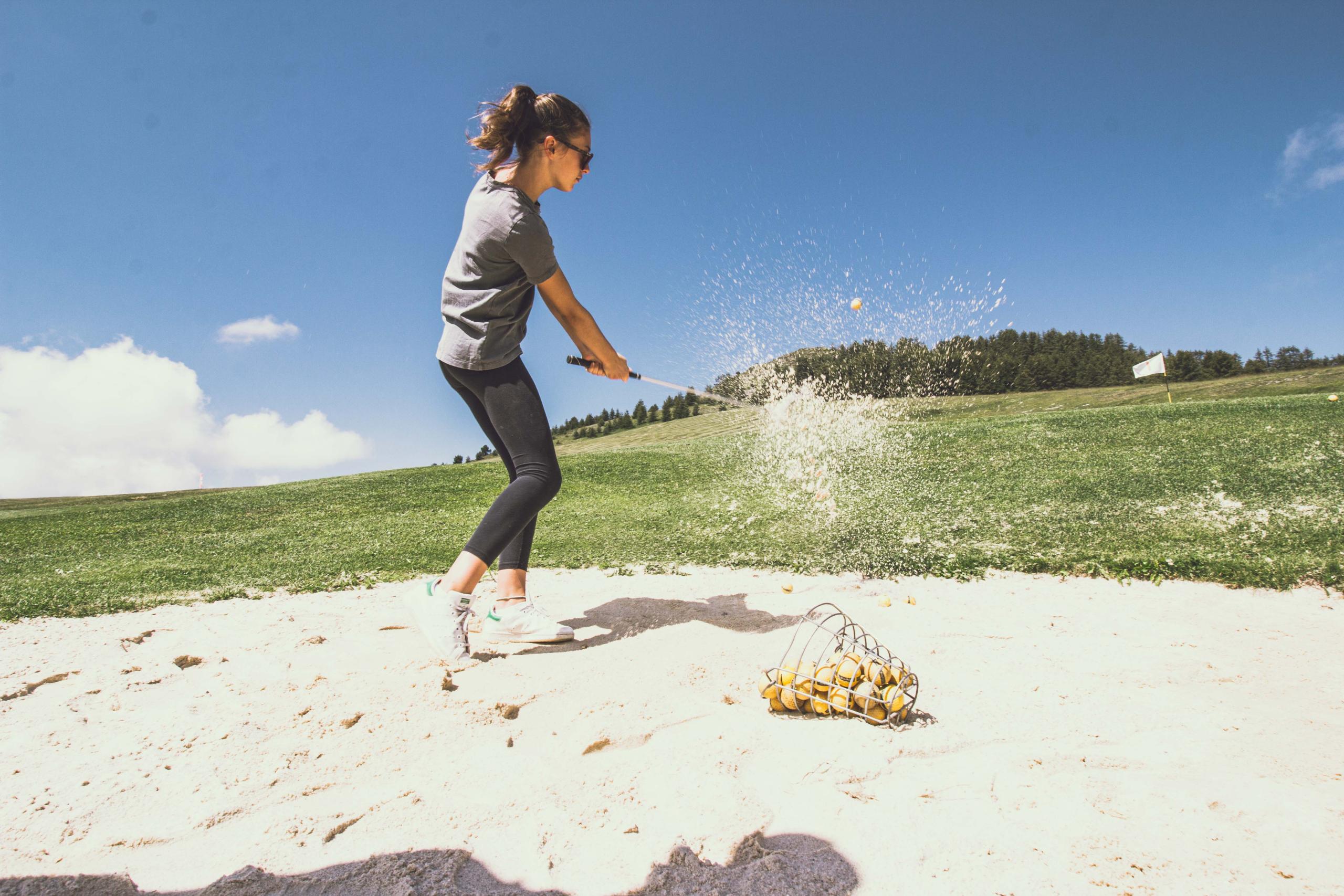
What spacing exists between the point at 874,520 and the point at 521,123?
4960mm

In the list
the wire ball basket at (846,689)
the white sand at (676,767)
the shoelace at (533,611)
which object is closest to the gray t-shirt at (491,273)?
the shoelace at (533,611)

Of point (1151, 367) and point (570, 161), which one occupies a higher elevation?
point (1151, 367)

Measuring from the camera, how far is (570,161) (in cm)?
299

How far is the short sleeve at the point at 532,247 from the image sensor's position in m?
2.67

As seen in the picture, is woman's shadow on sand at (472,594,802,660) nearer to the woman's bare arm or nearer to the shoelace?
the shoelace

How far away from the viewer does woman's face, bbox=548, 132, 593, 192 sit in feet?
9.64

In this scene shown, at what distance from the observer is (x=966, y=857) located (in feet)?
5.00

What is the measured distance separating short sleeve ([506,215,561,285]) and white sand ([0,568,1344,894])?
1666 millimetres

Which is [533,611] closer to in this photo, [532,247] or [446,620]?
[446,620]

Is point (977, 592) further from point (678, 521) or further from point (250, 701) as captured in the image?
Answer: point (678, 521)

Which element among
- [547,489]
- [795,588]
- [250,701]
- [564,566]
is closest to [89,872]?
[250,701]

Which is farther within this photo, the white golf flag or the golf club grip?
the white golf flag

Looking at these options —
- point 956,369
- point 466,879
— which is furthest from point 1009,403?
point 466,879

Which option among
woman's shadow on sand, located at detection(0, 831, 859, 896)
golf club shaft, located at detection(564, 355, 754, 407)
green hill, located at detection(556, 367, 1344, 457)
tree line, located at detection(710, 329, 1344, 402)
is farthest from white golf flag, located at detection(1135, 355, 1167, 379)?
woman's shadow on sand, located at detection(0, 831, 859, 896)
